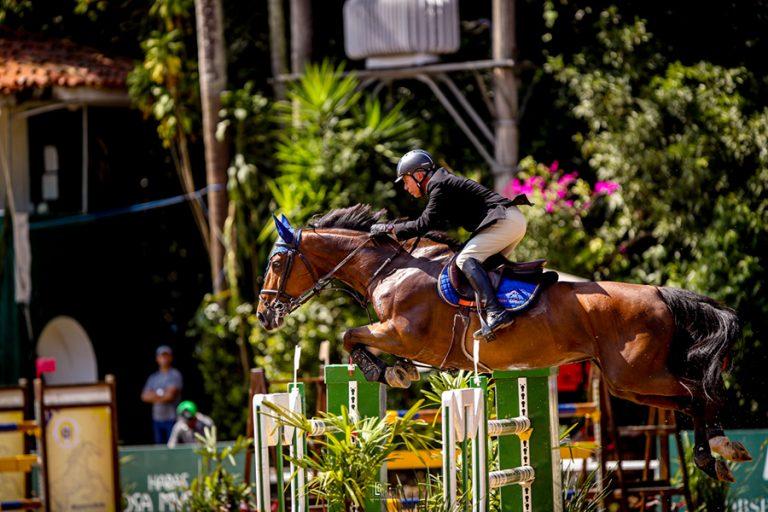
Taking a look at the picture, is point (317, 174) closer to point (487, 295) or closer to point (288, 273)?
point (288, 273)

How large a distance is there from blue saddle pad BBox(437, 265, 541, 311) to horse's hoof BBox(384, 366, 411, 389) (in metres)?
0.57

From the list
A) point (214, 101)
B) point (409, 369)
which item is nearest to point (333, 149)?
point (214, 101)

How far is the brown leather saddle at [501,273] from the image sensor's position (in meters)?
8.92

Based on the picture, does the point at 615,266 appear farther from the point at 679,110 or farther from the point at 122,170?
the point at 122,170

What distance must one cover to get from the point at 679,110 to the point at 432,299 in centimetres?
667

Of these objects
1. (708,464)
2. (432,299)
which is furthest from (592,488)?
(432,299)

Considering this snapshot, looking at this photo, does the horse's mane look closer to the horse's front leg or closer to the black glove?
the black glove

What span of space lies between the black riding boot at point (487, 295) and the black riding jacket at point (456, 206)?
0.31 meters

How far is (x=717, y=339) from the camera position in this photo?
28.6 ft

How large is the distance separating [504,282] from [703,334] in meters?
1.31

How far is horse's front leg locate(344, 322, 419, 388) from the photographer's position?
8805 mm

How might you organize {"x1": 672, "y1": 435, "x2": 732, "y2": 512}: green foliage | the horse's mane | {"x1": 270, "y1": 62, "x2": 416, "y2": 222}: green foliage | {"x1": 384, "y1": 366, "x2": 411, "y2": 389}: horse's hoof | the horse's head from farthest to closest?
{"x1": 270, "y1": 62, "x2": 416, "y2": 222}: green foliage → {"x1": 672, "y1": 435, "x2": 732, "y2": 512}: green foliage → the horse's mane → the horse's head → {"x1": 384, "y1": 366, "x2": 411, "y2": 389}: horse's hoof

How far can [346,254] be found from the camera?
31.1ft

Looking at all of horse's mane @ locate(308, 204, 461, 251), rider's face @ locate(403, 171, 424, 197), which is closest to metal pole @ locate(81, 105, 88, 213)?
horse's mane @ locate(308, 204, 461, 251)
